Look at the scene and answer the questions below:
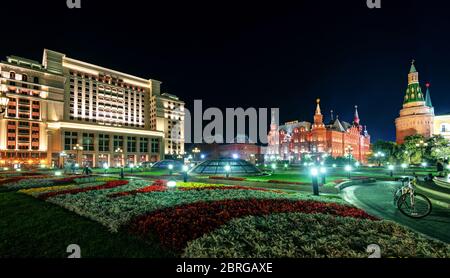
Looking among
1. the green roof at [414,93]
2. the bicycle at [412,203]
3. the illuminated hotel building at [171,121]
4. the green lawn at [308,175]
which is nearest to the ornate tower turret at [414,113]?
the green roof at [414,93]

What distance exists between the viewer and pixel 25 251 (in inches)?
217

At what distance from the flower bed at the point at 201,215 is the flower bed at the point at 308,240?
0.39 meters

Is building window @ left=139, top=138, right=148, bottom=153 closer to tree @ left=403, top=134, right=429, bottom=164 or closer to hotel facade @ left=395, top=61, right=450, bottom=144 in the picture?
tree @ left=403, top=134, right=429, bottom=164

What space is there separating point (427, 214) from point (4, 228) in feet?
45.3

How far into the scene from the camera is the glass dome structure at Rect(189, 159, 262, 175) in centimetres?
2489

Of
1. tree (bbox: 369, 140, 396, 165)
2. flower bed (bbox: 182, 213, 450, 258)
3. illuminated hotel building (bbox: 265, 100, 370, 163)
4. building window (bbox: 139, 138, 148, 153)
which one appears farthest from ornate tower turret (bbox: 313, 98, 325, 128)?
flower bed (bbox: 182, 213, 450, 258)

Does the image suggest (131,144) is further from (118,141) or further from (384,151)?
(384,151)

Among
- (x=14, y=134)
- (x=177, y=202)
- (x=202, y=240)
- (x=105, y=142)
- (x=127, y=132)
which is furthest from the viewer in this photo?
(x=127, y=132)

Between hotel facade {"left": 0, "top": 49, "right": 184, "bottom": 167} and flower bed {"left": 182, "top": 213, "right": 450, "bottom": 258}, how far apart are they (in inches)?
2544

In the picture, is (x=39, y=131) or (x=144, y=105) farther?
(x=144, y=105)

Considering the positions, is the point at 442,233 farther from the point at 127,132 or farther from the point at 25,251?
the point at 127,132

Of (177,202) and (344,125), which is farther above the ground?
(344,125)

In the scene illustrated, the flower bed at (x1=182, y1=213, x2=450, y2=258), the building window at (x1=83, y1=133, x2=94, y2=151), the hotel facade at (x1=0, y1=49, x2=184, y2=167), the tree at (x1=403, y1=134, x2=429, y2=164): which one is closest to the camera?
the flower bed at (x1=182, y1=213, x2=450, y2=258)

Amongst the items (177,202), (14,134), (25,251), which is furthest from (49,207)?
(14,134)
